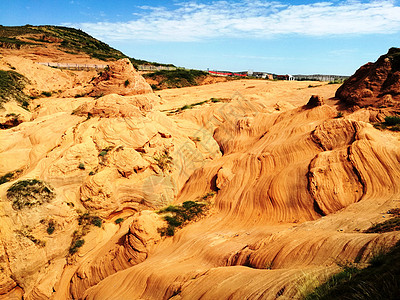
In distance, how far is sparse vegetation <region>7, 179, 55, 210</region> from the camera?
12.2 m

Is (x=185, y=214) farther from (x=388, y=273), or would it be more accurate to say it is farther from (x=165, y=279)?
(x=388, y=273)

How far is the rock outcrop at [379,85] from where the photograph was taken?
54.6 feet

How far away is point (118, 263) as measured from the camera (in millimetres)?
11547

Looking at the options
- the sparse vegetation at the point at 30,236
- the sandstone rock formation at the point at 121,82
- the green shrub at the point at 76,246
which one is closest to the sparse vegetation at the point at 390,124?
the green shrub at the point at 76,246

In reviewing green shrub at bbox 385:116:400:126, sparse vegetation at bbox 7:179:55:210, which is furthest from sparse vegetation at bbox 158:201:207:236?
green shrub at bbox 385:116:400:126

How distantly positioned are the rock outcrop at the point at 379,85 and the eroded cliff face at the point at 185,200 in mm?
1988

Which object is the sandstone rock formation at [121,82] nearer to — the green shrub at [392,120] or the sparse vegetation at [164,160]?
the sparse vegetation at [164,160]

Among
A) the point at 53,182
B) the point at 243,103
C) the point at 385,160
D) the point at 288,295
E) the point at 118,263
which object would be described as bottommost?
the point at 118,263

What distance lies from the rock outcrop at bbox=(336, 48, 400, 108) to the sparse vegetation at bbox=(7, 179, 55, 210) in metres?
18.5

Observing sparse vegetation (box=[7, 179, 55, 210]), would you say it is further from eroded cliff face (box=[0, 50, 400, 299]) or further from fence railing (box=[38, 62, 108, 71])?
fence railing (box=[38, 62, 108, 71])

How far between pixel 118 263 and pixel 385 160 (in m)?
11.3

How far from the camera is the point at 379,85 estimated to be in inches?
709

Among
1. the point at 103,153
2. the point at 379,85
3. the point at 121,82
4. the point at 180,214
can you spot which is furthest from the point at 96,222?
the point at 379,85

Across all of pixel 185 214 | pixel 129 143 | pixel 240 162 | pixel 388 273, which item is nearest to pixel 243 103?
pixel 240 162
